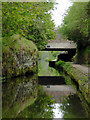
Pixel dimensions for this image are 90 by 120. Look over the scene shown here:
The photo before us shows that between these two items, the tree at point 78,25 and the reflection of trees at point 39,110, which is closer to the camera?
the reflection of trees at point 39,110

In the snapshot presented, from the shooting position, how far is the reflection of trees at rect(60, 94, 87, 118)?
4.96 m

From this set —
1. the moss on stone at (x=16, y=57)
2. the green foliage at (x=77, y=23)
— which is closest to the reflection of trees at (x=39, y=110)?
the moss on stone at (x=16, y=57)

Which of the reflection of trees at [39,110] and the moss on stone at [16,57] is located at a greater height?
the moss on stone at [16,57]

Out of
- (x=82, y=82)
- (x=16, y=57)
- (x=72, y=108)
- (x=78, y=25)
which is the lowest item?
(x=72, y=108)

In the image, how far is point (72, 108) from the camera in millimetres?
5664

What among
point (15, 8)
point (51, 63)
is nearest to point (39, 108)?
point (15, 8)

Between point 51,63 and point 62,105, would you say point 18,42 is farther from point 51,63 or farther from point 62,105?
point 51,63

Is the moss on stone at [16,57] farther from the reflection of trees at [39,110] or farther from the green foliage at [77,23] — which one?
the reflection of trees at [39,110]

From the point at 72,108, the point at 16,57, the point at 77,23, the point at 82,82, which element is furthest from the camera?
the point at 77,23

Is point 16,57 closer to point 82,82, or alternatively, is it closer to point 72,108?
point 82,82

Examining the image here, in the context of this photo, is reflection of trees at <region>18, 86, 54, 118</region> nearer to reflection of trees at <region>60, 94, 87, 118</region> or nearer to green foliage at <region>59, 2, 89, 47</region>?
reflection of trees at <region>60, 94, 87, 118</region>

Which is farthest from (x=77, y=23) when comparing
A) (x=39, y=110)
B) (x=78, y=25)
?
(x=39, y=110)

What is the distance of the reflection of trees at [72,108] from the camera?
496 centimetres

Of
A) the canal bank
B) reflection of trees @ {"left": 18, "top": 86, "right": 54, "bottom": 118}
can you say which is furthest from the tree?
reflection of trees @ {"left": 18, "top": 86, "right": 54, "bottom": 118}
